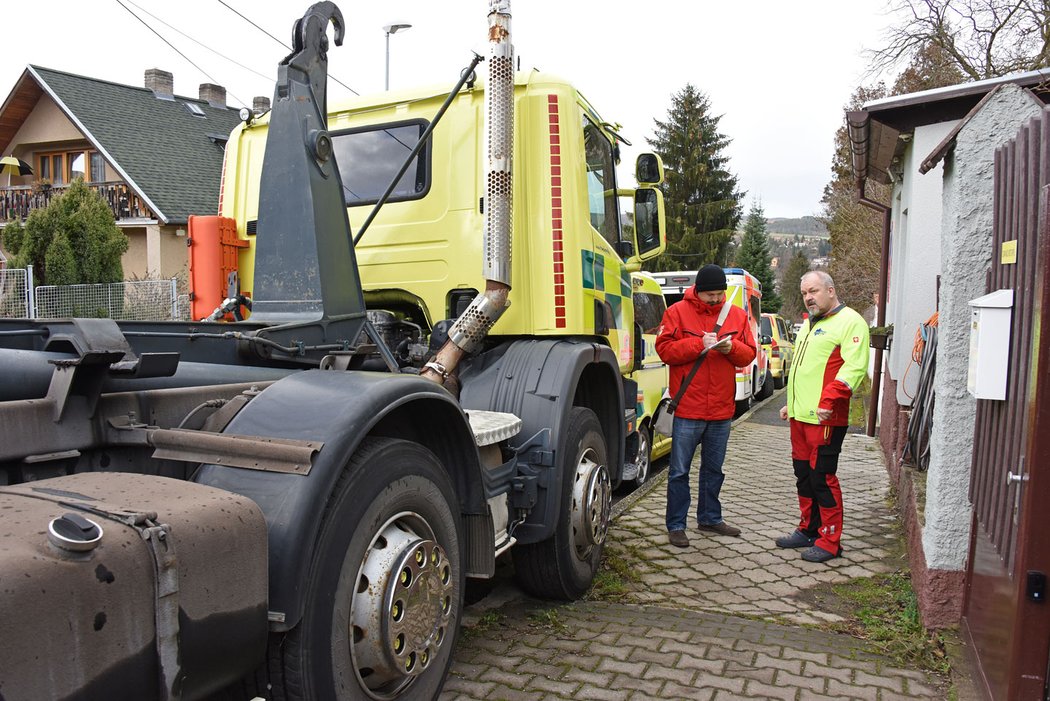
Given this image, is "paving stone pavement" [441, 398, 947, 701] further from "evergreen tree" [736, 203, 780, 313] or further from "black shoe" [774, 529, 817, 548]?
"evergreen tree" [736, 203, 780, 313]

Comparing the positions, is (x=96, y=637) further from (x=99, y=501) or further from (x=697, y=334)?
(x=697, y=334)

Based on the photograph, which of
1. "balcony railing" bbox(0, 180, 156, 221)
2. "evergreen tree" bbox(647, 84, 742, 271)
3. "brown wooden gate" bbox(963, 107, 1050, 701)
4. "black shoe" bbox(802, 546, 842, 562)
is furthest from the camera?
"evergreen tree" bbox(647, 84, 742, 271)

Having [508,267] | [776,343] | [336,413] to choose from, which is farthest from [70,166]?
[336,413]

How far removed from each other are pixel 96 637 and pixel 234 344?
4.75 feet

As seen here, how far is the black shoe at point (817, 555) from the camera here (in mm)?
4977

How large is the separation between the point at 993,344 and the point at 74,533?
114 inches

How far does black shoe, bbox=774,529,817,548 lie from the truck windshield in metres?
3.27

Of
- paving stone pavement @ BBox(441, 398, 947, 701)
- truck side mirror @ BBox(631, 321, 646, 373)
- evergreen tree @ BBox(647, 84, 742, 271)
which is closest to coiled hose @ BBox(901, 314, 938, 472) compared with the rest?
paving stone pavement @ BBox(441, 398, 947, 701)

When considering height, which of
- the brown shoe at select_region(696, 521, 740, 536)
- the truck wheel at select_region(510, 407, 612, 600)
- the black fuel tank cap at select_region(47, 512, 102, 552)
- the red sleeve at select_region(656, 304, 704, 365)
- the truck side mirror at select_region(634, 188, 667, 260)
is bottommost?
the brown shoe at select_region(696, 521, 740, 536)

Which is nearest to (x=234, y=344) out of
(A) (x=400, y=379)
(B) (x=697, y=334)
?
(A) (x=400, y=379)

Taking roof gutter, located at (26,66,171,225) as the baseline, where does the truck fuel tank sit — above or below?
below

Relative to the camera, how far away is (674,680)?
3312 millimetres

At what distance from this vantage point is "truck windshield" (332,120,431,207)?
4480mm

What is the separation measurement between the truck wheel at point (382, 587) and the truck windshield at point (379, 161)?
7.09ft
